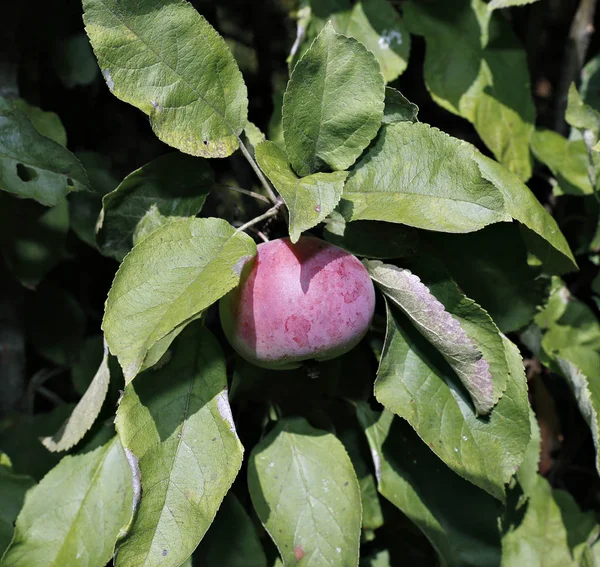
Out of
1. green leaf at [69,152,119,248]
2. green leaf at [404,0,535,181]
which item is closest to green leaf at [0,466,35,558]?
green leaf at [69,152,119,248]

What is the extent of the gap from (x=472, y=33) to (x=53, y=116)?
2.20 feet

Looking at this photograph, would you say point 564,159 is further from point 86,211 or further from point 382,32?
point 86,211

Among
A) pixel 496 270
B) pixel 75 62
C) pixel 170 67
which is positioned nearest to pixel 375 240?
pixel 496 270

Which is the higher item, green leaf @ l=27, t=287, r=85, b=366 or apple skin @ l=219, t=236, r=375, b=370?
apple skin @ l=219, t=236, r=375, b=370

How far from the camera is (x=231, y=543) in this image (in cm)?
89

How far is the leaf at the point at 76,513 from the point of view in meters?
0.84

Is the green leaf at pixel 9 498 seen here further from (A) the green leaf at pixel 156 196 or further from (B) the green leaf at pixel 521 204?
(B) the green leaf at pixel 521 204

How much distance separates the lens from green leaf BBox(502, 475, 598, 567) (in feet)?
3.37

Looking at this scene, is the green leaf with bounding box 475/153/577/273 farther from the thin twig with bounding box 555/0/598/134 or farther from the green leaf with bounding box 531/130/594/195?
the thin twig with bounding box 555/0/598/134

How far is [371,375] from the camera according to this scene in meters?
0.96

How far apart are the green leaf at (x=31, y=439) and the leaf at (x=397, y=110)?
2.33 feet

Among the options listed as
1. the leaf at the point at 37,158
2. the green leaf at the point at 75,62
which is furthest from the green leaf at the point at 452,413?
the green leaf at the point at 75,62

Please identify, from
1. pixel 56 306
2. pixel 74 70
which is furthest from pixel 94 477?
pixel 74 70

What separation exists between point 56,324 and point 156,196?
0.51 meters
